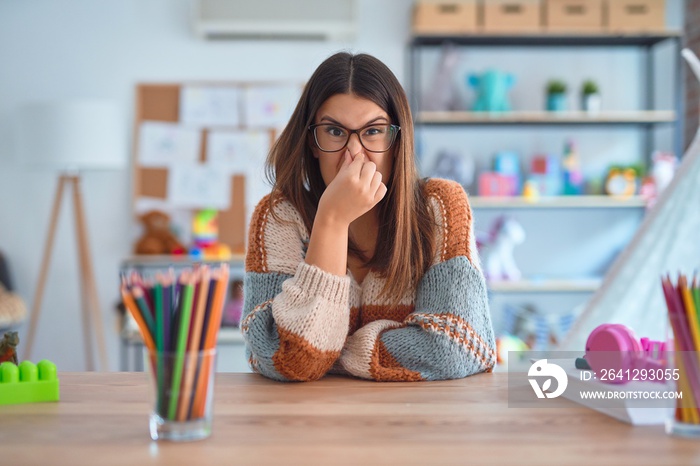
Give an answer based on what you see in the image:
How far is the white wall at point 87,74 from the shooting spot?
12.7 feet

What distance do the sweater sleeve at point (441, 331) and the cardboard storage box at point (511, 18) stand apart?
251cm

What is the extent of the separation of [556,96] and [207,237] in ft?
5.92

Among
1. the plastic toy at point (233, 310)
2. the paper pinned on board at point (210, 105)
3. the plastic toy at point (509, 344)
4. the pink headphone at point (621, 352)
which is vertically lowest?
the plastic toy at point (509, 344)

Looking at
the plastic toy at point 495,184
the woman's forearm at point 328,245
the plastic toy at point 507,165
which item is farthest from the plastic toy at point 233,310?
the woman's forearm at point 328,245

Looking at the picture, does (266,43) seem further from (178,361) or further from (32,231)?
(178,361)

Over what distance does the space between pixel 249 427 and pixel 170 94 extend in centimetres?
334

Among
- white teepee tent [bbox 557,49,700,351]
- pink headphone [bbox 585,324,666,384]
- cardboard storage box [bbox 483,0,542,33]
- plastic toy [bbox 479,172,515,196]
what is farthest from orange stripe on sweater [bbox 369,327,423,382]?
cardboard storage box [bbox 483,0,542,33]

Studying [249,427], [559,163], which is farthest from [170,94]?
[249,427]

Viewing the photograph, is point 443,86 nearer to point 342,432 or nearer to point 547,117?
point 547,117

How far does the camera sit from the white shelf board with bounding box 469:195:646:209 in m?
3.63

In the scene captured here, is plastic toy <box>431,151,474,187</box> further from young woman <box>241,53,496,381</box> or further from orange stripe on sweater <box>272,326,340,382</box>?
orange stripe on sweater <box>272,326,340,382</box>

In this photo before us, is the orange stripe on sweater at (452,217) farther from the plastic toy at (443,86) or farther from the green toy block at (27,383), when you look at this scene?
the plastic toy at (443,86)

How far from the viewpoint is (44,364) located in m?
0.98

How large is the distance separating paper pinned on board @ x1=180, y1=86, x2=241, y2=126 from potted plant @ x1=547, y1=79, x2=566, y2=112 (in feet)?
5.00
